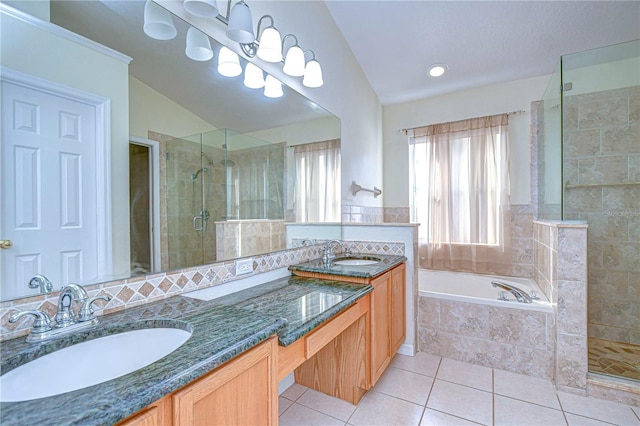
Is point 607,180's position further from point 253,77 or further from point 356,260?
point 253,77

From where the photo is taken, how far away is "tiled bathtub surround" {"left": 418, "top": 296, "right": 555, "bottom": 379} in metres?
Result: 2.00

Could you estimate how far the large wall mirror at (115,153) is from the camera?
838 mm

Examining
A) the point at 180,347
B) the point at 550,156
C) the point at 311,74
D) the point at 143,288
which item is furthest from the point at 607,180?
the point at 143,288

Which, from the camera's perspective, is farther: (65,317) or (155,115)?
(155,115)

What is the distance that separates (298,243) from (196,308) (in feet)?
3.57

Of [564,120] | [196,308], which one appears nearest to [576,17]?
[564,120]

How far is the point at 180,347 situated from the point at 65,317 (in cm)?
39

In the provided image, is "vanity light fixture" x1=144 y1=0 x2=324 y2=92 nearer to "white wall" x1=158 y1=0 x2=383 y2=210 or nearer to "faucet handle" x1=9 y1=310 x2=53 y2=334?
"white wall" x1=158 y1=0 x2=383 y2=210

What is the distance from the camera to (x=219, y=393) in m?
0.76

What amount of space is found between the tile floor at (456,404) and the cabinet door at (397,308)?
229 millimetres

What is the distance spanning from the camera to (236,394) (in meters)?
0.81

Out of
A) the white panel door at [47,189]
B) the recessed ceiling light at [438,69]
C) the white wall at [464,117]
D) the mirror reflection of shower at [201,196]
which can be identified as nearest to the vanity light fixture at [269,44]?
the mirror reflection of shower at [201,196]

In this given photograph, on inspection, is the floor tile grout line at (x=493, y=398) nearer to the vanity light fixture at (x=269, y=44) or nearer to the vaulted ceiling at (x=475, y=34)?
the vanity light fixture at (x=269, y=44)

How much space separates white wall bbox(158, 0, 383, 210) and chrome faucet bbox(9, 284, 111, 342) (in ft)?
4.03
